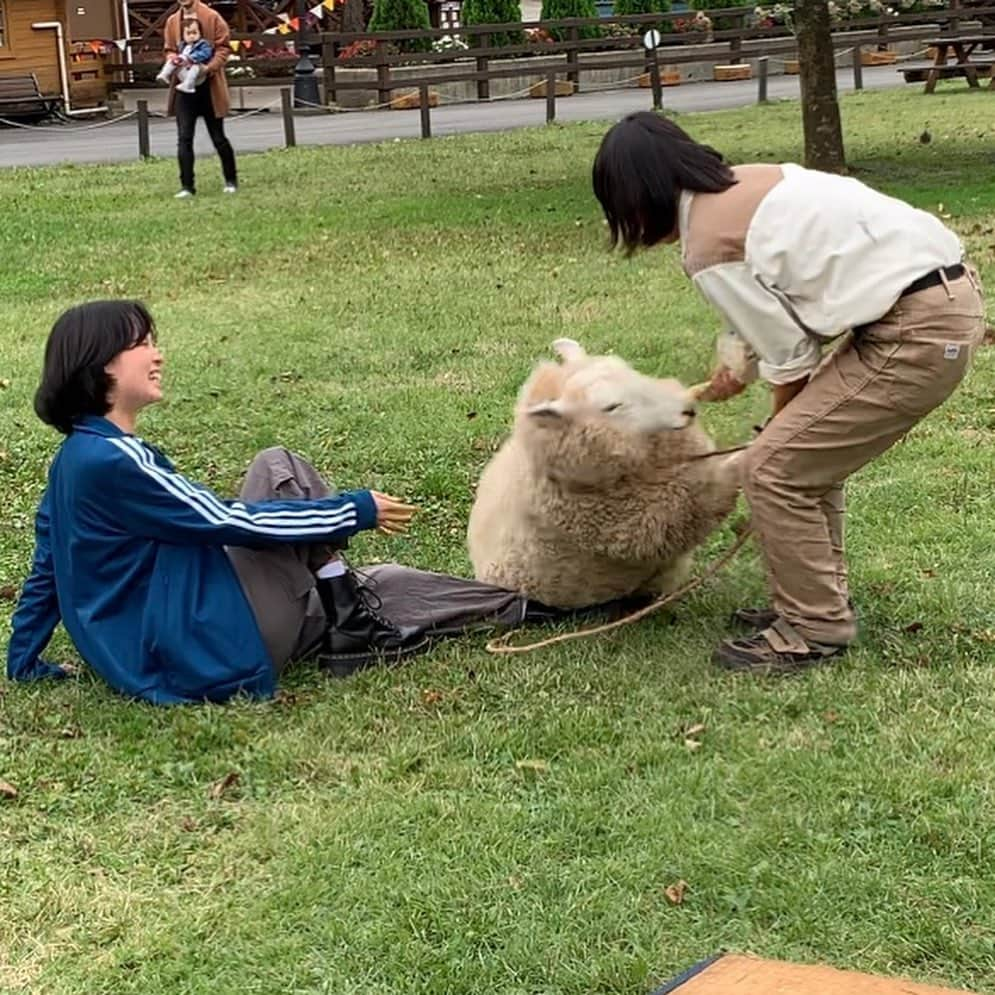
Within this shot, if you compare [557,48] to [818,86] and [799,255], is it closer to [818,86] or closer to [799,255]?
[818,86]

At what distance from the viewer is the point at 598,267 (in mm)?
10320

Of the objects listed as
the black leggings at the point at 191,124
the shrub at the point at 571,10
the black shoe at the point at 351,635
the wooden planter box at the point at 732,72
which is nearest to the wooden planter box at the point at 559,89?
the shrub at the point at 571,10

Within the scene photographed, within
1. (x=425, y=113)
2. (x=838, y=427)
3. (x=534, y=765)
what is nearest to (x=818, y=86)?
(x=425, y=113)

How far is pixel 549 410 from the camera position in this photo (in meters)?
4.10

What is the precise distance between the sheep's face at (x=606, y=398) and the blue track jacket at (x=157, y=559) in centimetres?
60

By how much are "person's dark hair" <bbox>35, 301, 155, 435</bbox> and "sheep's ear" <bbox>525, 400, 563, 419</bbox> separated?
110 cm

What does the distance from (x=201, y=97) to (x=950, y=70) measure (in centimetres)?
1442

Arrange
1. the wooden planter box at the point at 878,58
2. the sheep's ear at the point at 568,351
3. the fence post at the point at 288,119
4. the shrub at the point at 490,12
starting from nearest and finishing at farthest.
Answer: the sheep's ear at the point at 568,351 → the fence post at the point at 288,119 → the shrub at the point at 490,12 → the wooden planter box at the point at 878,58

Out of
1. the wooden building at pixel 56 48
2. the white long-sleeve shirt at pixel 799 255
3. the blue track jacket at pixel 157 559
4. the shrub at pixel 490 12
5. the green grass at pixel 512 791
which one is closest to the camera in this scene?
the green grass at pixel 512 791

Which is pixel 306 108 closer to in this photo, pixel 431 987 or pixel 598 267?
pixel 598 267

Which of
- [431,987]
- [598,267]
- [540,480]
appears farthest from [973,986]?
[598,267]

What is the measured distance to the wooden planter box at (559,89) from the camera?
27.8 meters

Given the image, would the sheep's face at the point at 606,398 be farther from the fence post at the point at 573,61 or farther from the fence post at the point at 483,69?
the fence post at the point at 573,61

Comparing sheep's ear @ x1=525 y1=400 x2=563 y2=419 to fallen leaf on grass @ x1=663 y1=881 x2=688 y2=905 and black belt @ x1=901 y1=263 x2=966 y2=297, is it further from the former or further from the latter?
fallen leaf on grass @ x1=663 y1=881 x2=688 y2=905
